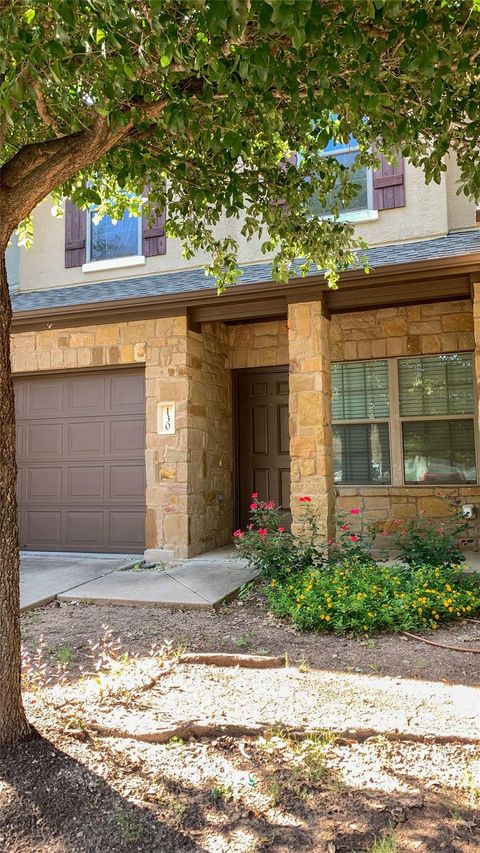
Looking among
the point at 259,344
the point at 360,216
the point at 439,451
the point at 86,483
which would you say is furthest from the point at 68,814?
the point at 360,216

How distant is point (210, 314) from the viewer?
7.16m

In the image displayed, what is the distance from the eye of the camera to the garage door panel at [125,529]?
7516 mm

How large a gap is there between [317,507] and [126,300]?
122 inches

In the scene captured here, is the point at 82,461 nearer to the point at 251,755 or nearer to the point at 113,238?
the point at 113,238

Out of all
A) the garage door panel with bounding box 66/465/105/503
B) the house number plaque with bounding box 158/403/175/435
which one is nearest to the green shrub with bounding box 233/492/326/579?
the house number plaque with bounding box 158/403/175/435

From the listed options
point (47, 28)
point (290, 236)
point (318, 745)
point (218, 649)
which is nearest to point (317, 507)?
point (218, 649)

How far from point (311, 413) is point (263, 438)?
2045 millimetres

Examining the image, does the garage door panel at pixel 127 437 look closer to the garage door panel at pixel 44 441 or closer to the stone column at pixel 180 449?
the stone column at pixel 180 449

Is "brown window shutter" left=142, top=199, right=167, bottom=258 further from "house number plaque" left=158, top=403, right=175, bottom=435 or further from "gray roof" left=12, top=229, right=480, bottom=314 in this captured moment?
"house number plaque" left=158, top=403, right=175, bottom=435

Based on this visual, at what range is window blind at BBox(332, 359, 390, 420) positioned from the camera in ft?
25.5

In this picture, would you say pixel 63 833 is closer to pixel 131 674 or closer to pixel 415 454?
pixel 131 674

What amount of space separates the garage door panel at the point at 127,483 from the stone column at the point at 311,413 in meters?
2.03

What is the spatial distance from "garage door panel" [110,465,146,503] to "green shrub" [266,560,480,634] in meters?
2.61

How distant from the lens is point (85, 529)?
306 inches
